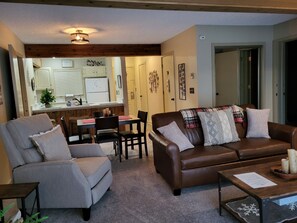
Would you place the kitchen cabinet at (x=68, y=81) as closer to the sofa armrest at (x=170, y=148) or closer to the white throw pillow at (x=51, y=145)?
the white throw pillow at (x=51, y=145)

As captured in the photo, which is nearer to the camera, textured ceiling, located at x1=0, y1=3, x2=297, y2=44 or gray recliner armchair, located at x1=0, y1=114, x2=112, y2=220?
gray recliner armchair, located at x1=0, y1=114, x2=112, y2=220

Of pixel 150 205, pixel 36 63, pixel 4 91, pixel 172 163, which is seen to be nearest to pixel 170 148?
pixel 172 163

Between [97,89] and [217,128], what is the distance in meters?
6.29

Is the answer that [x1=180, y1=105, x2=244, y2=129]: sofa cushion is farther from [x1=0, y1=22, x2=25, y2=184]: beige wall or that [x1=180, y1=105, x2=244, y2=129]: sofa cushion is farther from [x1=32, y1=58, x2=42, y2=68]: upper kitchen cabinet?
[x1=32, y1=58, x2=42, y2=68]: upper kitchen cabinet

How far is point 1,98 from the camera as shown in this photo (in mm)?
3389

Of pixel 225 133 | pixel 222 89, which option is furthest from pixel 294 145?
pixel 222 89

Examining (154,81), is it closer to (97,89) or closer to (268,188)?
(97,89)

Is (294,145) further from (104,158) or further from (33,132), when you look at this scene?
(33,132)

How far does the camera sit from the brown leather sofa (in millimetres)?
2850

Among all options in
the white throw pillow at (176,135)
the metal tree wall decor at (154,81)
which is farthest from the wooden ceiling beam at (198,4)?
the metal tree wall decor at (154,81)

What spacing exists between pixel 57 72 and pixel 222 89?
5.58m

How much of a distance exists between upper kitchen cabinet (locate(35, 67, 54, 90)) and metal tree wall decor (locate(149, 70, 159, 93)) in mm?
3527

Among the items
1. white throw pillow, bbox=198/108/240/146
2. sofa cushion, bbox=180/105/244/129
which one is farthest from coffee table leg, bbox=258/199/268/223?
sofa cushion, bbox=180/105/244/129

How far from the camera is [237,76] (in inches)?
230
